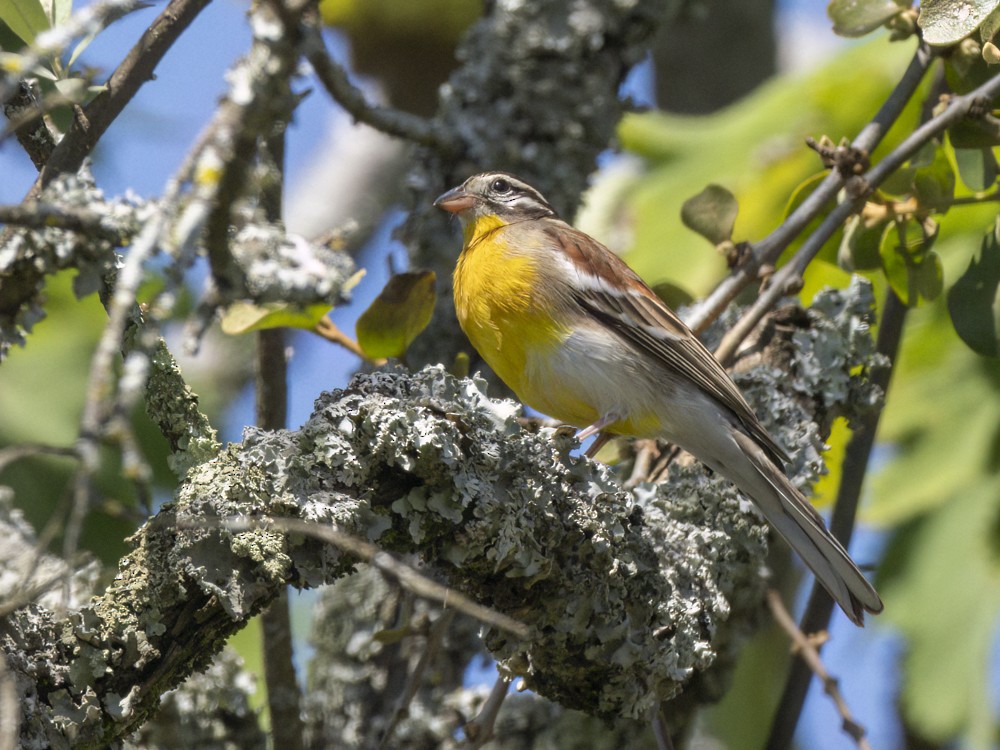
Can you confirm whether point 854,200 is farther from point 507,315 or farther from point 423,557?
point 423,557

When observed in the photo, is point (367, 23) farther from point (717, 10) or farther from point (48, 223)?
point (48, 223)

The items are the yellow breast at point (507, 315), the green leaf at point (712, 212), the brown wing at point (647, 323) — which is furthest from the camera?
the yellow breast at point (507, 315)

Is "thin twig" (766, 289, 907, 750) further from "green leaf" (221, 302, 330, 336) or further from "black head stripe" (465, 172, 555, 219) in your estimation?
"green leaf" (221, 302, 330, 336)

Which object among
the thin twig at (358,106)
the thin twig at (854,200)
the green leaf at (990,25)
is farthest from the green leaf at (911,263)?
the thin twig at (358,106)

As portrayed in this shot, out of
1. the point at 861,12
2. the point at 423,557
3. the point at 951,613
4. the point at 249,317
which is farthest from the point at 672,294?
the point at 951,613

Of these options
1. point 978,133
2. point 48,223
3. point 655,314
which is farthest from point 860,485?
point 48,223

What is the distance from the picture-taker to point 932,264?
3.57 meters

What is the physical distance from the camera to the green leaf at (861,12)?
354 cm

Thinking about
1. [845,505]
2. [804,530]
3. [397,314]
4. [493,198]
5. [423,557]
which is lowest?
[423,557]

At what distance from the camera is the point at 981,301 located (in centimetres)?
342

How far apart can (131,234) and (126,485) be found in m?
2.36

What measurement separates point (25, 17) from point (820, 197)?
2308 millimetres

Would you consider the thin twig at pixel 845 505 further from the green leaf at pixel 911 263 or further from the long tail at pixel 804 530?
the long tail at pixel 804 530

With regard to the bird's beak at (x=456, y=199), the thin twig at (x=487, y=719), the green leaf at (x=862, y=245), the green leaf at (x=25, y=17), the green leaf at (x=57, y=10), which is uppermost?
the bird's beak at (x=456, y=199)
